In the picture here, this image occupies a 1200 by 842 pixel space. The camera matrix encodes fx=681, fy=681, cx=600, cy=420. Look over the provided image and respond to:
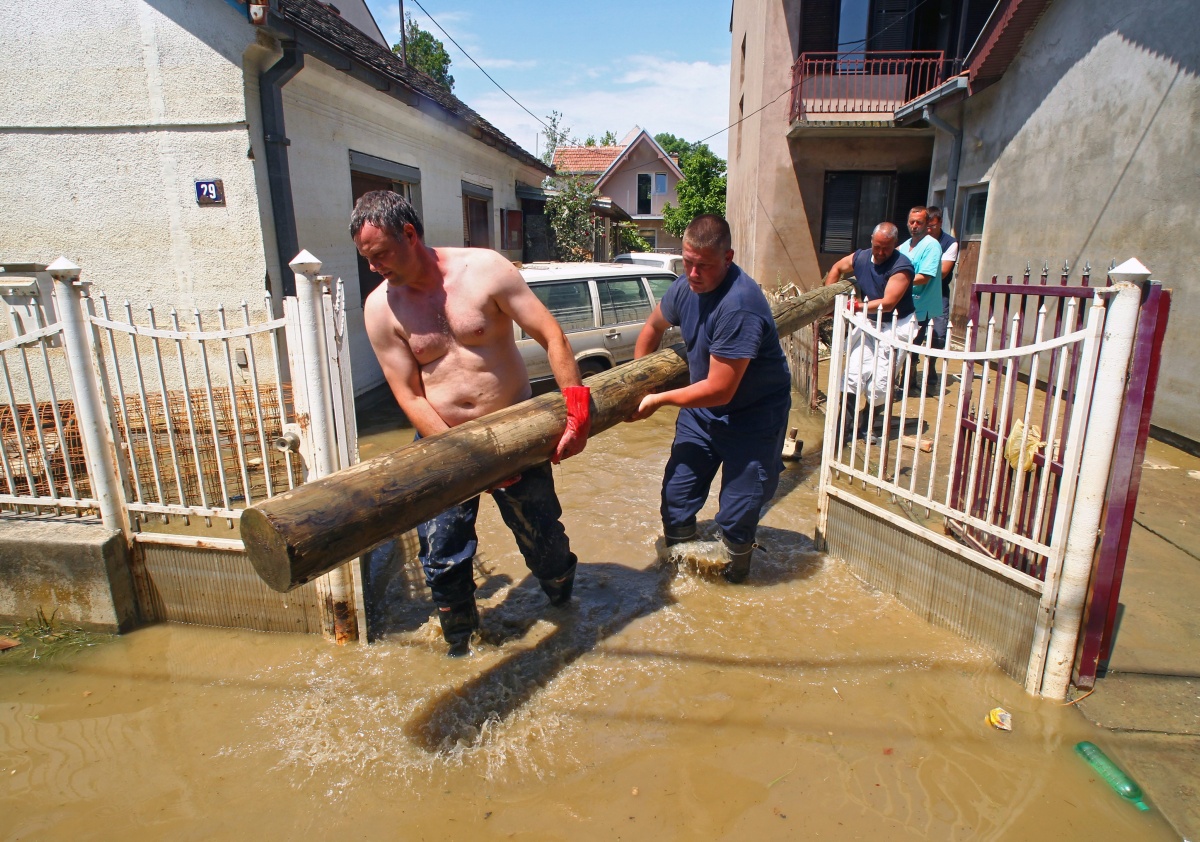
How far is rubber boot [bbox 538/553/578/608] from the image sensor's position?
11.2 feet

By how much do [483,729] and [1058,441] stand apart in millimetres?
2705

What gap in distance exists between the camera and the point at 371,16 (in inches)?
619

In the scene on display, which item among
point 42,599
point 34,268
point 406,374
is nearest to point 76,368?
point 34,268

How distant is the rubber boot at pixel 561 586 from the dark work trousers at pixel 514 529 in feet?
0.09

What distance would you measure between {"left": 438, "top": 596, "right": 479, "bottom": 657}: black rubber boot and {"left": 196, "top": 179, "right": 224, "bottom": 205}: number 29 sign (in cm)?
476

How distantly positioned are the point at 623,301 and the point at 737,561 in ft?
14.1

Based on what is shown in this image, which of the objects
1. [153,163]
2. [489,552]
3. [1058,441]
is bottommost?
[489,552]

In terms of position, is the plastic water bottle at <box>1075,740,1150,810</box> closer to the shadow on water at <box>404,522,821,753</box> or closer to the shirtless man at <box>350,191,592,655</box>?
the shadow on water at <box>404,522,821,753</box>

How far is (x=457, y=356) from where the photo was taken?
118 inches

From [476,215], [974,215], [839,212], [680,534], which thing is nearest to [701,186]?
[839,212]

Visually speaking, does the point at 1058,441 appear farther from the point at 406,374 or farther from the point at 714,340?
the point at 406,374

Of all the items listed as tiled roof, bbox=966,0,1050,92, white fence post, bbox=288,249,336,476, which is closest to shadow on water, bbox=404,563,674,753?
white fence post, bbox=288,249,336,476

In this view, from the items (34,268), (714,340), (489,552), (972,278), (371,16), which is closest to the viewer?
(714,340)

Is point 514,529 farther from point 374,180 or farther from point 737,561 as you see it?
point 374,180
